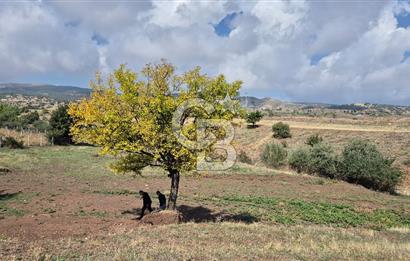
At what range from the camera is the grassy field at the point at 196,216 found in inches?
479

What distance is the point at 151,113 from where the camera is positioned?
17.4m

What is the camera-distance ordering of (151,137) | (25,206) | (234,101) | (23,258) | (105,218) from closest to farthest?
1. (23,258)
2. (151,137)
3. (234,101)
4. (105,218)
5. (25,206)

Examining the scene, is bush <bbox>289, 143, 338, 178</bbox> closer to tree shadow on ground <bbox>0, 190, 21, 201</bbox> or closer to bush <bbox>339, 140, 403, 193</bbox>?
bush <bbox>339, 140, 403, 193</bbox>

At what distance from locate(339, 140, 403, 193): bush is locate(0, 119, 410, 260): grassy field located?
3.53 meters

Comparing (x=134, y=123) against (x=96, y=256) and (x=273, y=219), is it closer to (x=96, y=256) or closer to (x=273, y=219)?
(x=96, y=256)

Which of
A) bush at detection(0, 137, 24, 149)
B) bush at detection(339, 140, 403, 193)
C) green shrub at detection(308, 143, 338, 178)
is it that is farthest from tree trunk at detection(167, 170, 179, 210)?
bush at detection(0, 137, 24, 149)

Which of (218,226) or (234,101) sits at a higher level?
(234,101)

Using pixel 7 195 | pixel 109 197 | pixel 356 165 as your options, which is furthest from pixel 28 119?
pixel 356 165

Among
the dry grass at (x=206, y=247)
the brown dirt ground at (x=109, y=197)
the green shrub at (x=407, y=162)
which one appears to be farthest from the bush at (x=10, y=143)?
the green shrub at (x=407, y=162)

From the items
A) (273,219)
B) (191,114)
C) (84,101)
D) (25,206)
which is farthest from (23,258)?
(273,219)

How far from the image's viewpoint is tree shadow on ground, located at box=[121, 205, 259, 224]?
69.0 feet

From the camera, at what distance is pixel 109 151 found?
17.2 meters

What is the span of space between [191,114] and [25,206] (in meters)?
10.9

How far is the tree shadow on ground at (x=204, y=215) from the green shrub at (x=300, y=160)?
952 inches
